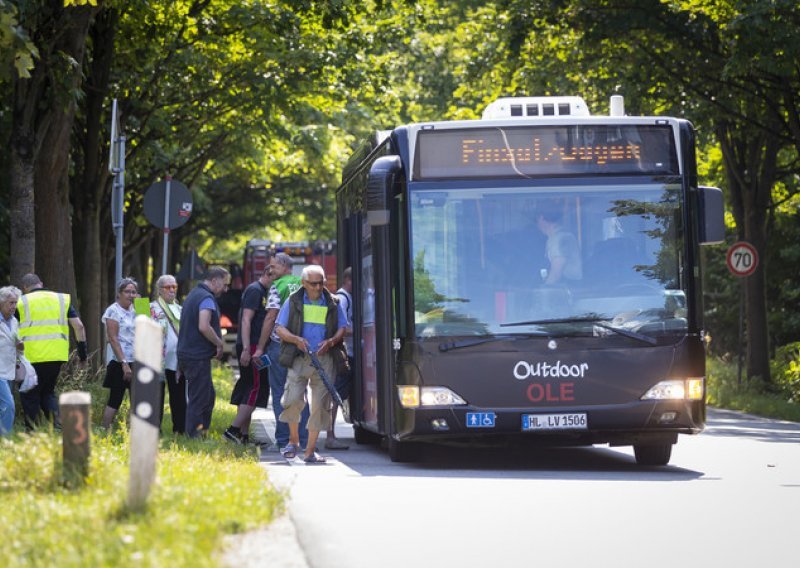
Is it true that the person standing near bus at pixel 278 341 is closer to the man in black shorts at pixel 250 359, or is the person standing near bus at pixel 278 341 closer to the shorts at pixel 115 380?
the man in black shorts at pixel 250 359

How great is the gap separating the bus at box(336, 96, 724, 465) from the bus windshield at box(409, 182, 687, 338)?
11 mm

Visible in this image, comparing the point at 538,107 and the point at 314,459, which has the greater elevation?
the point at 538,107

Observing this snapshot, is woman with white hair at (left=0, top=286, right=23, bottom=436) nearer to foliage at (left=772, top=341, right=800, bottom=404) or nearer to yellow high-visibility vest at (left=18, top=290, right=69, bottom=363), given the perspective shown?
yellow high-visibility vest at (left=18, top=290, right=69, bottom=363)

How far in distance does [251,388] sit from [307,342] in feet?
6.06

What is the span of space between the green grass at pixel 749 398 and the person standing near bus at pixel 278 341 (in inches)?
400

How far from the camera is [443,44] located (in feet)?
135

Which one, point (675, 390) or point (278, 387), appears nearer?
point (675, 390)

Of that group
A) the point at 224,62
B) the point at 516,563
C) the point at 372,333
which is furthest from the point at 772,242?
the point at 516,563

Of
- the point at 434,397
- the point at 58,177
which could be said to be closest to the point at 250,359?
the point at 434,397

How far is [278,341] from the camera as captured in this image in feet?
55.3

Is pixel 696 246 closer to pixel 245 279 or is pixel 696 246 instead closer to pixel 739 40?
pixel 739 40

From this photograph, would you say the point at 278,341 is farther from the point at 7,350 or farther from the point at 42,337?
the point at 7,350

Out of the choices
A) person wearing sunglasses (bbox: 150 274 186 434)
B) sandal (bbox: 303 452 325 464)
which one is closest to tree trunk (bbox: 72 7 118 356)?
person wearing sunglasses (bbox: 150 274 186 434)

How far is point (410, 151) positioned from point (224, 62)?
15761mm
